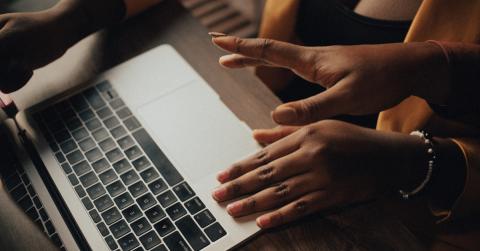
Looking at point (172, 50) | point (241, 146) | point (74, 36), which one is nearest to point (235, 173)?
point (241, 146)

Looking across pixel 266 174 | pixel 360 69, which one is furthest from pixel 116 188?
pixel 360 69

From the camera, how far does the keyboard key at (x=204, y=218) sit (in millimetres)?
567

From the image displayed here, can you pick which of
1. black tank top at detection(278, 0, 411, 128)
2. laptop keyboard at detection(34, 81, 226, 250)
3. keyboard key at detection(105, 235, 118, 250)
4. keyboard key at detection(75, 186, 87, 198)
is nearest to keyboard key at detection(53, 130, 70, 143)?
laptop keyboard at detection(34, 81, 226, 250)

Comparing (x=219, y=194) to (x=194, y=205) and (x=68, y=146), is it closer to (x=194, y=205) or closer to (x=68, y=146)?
(x=194, y=205)

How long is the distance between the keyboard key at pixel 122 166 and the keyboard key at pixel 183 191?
0.29ft

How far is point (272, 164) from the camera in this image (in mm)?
621

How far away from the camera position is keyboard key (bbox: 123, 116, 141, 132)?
68cm

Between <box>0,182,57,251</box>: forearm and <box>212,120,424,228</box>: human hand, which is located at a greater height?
<box>212,120,424,228</box>: human hand

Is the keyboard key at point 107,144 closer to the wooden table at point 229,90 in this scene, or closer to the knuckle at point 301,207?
the wooden table at point 229,90

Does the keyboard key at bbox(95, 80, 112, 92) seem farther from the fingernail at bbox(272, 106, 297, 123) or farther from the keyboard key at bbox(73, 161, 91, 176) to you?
the fingernail at bbox(272, 106, 297, 123)

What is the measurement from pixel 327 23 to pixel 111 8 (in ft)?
1.41

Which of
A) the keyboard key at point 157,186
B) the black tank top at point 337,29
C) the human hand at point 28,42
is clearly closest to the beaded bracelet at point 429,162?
the black tank top at point 337,29

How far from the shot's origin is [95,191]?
62 centimetres

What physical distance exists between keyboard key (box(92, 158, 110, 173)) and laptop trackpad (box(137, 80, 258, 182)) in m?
0.08
